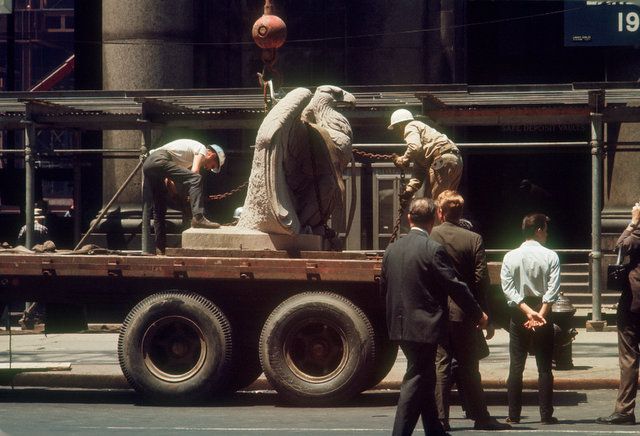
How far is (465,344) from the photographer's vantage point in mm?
11227

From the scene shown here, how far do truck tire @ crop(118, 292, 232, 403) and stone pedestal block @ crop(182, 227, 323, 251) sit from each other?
2.61 ft

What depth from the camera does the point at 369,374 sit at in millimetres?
12906

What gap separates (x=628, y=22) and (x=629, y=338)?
506 inches

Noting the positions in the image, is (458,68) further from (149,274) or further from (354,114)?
(149,274)

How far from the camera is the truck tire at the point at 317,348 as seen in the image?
12781 mm

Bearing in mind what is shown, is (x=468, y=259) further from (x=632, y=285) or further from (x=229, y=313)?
(x=229, y=313)

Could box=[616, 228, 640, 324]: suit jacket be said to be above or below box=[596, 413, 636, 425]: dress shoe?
above

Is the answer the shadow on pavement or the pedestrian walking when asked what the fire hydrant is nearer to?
the shadow on pavement

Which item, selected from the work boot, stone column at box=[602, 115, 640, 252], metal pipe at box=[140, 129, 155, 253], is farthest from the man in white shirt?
stone column at box=[602, 115, 640, 252]

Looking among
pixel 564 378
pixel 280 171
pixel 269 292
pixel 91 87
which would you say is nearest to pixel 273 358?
pixel 269 292

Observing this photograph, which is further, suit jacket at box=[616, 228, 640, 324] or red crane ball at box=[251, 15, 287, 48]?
red crane ball at box=[251, 15, 287, 48]

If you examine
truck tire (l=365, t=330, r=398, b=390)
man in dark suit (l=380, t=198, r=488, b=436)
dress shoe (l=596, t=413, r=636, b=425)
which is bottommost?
dress shoe (l=596, t=413, r=636, b=425)

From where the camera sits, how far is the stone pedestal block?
13.8 m

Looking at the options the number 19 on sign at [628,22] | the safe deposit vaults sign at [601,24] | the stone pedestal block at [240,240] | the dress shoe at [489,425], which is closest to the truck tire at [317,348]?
the stone pedestal block at [240,240]
